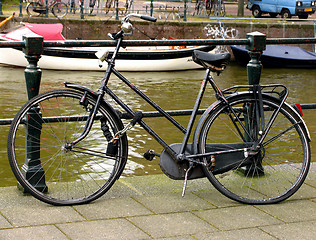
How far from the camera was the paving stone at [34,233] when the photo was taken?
3.14 metres

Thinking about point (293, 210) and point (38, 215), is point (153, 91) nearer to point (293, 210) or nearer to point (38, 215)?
point (293, 210)

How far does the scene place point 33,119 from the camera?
3.88 meters

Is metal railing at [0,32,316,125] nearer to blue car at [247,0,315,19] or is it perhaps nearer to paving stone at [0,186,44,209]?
paving stone at [0,186,44,209]

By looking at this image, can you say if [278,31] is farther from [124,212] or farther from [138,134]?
[124,212]

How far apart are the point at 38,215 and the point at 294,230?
56.1 inches

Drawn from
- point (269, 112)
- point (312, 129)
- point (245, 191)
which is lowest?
point (312, 129)

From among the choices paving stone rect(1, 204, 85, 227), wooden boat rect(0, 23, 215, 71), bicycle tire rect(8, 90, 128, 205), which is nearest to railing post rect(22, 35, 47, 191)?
bicycle tire rect(8, 90, 128, 205)

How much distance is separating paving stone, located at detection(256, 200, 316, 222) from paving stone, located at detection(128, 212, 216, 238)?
500mm

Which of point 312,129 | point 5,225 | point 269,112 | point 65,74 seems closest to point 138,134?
point 312,129

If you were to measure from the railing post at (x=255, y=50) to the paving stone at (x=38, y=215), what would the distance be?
1.61m

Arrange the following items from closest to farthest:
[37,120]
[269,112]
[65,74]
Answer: [37,120], [269,112], [65,74]

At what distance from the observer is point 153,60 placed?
20.5 metres

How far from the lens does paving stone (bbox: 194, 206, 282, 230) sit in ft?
11.2

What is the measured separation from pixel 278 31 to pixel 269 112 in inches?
813
